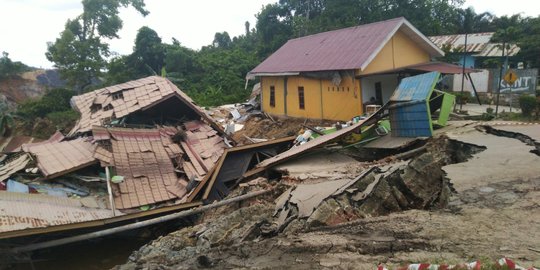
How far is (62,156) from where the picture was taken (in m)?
9.80

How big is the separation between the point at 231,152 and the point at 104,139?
11.0 ft

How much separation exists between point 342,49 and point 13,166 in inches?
491

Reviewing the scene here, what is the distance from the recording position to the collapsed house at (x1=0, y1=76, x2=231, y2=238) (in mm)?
7688

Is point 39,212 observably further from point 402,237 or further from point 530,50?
point 530,50

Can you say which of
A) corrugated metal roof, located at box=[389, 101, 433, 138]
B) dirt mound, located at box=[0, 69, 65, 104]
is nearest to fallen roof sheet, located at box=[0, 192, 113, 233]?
corrugated metal roof, located at box=[389, 101, 433, 138]

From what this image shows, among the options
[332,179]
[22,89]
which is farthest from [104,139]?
[22,89]

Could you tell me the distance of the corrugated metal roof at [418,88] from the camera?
9.57m

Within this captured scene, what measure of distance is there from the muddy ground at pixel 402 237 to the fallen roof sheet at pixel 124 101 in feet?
24.9

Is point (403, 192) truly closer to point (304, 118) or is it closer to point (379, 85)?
point (379, 85)

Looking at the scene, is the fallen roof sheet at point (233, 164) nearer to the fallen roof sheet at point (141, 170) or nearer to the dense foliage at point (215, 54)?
the fallen roof sheet at point (141, 170)

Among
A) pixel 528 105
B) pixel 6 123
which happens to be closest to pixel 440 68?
pixel 528 105

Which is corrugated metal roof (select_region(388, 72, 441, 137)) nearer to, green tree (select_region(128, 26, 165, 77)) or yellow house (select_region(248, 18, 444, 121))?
yellow house (select_region(248, 18, 444, 121))

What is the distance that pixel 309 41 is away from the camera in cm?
2034

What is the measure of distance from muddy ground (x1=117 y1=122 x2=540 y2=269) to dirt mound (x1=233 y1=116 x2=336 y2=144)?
1020cm
